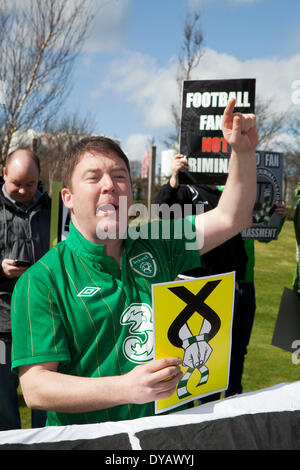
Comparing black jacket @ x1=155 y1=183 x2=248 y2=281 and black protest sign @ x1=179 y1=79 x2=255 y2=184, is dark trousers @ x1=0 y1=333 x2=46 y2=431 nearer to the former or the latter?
black jacket @ x1=155 y1=183 x2=248 y2=281

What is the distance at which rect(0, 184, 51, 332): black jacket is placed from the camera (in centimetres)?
265

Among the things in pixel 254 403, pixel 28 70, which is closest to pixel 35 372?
pixel 254 403

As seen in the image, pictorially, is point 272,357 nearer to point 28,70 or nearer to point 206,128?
point 206,128

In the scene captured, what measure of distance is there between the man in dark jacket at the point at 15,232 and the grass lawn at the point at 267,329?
0.75 metres

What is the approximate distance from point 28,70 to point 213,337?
6365 millimetres

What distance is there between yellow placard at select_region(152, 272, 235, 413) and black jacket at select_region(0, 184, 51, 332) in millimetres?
1722

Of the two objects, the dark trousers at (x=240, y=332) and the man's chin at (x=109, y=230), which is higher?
the man's chin at (x=109, y=230)

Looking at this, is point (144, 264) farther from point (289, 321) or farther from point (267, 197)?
point (267, 197)

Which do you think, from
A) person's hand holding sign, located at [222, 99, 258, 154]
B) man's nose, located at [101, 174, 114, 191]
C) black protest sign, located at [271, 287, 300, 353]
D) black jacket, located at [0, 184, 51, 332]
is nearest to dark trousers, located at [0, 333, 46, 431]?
black jacket, located at [0, 184, 51, 332]

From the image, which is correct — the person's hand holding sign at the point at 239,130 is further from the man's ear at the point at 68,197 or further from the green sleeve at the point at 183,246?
the man's ear at the point at 68,197

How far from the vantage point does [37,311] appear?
3.55 ft

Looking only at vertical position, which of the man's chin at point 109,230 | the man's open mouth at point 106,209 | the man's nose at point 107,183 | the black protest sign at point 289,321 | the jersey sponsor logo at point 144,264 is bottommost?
the black protest sign at point 289,321

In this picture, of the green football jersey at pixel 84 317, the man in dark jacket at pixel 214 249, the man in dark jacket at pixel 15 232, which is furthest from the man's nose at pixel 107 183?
the man in dark jacket at pixel 214 249

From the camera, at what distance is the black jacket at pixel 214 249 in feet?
10.2
